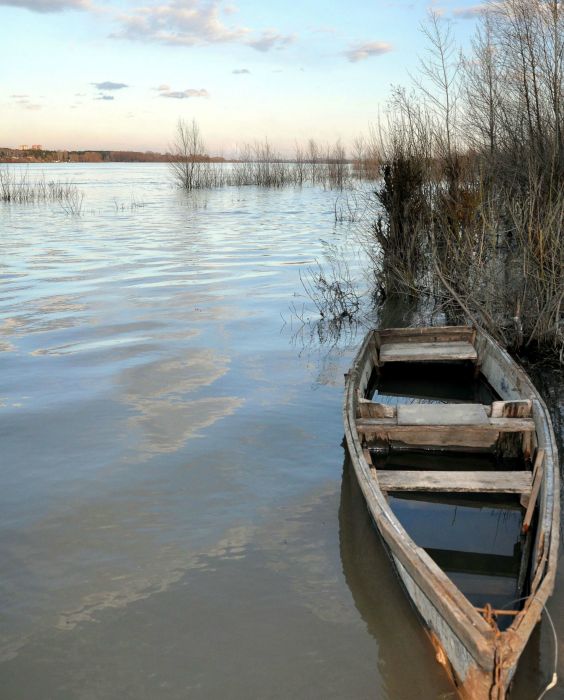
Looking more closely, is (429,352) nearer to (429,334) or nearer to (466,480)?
(429,334)

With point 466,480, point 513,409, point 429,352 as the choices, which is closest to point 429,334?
point 429,352

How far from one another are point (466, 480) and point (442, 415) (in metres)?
1.17

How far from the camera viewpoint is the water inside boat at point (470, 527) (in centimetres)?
371

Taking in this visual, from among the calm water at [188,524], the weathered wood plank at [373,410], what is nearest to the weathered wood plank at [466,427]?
the weathered wood plank at [373,410]

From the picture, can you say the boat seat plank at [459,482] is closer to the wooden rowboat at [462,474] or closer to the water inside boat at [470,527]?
the wooden rowboat at [462,474]

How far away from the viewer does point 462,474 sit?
169 inches

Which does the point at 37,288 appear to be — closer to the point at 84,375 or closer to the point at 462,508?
the point at 84,375

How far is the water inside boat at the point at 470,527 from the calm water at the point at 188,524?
0.29 metres

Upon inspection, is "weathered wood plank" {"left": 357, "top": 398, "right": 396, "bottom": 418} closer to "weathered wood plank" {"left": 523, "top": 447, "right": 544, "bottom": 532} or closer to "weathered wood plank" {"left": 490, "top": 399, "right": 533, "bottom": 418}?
"weathered wood plank" {"left": 490, "top": 399, "right": 533, "bottom": 418}

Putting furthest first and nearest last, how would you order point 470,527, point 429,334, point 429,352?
point 429,334 → point 429,352 → point 470,527

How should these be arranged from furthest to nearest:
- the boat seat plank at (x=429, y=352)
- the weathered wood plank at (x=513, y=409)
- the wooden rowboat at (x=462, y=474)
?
the boat seat plank at (x=429, y=352), the weathered wood plank at (x=513, y=409), the wooden rowboat at (x=462, y=474)

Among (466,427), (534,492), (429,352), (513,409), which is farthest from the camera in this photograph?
(429,352)

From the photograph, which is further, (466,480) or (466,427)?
(466,427)

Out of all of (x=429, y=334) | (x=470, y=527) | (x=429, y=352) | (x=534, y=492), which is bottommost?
(x=470, y=527)
